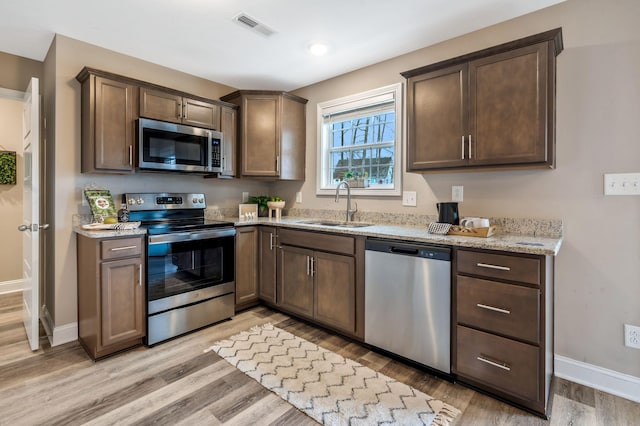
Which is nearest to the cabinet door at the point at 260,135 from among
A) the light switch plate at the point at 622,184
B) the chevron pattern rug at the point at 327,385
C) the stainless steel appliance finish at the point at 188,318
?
the stainless steel appliance finish at the point at 188,318

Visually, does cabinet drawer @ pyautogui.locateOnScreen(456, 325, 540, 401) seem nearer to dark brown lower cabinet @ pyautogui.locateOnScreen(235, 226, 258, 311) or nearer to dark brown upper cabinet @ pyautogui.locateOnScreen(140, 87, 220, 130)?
dark brown lower cabinet @ pyautogui.locateOnScreen(235, 226, 258, 311)

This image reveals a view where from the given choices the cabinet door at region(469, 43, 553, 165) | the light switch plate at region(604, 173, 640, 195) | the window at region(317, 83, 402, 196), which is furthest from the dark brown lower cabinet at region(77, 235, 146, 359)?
the light switch plate at region(604, 173, 640, 195)

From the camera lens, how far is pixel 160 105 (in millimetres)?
2811

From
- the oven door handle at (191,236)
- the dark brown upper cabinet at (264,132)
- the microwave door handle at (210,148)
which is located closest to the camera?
the oven door handle at (191,236)

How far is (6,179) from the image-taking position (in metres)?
3.80

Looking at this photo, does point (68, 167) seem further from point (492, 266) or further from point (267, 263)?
point (492, 266)

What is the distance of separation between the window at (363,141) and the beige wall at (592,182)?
98cm

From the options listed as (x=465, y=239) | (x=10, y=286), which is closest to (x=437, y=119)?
(x=465, y=239)

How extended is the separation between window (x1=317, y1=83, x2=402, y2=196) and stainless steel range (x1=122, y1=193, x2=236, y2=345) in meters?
1.31

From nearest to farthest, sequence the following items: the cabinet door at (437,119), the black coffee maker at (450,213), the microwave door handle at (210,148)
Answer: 1. the cabinet door at (437,119)
2. the black coffee maker at (450,213)
3. the microwave door handle at (210,148)

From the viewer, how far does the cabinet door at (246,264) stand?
10.2ft

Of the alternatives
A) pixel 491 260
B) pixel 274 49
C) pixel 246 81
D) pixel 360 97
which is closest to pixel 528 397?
pixel 491 260

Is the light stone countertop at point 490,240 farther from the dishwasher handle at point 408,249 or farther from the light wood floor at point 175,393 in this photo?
the light wood floor at point 175,393

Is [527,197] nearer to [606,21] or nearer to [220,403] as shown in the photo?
[606,21]
